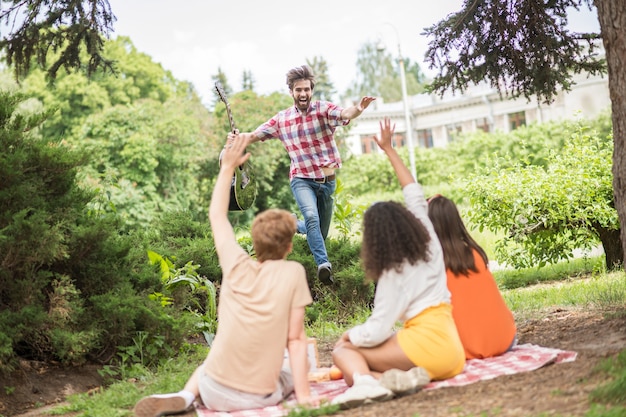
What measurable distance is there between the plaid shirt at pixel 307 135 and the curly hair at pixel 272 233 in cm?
315

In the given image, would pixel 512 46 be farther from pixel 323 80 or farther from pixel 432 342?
pixel 323 80

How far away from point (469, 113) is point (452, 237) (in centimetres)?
6299

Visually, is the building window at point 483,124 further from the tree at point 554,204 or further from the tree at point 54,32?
the tree at point 54,32

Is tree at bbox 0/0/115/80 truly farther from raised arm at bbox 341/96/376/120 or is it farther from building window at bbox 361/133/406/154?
building window at bbox 361/133/406/154

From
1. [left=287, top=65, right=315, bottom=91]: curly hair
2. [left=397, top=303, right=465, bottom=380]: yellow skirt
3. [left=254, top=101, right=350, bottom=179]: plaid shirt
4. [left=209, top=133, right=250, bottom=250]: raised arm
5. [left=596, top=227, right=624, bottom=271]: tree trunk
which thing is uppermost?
[left=287, top=65, right=315, bottom=91]: curly hair

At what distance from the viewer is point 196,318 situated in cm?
805

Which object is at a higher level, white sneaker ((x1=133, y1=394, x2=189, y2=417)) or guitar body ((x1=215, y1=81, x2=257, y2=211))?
guitar body ((x1=215, y1=81, x2=257, y2=211))

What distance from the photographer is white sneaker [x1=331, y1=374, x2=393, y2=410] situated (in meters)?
4.42

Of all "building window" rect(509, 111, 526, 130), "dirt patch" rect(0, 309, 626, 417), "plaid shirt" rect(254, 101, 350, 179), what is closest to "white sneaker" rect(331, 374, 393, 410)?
"dirt patch" rect(0, 309, 626, 417)

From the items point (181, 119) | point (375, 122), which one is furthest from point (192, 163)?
point (375, 122)

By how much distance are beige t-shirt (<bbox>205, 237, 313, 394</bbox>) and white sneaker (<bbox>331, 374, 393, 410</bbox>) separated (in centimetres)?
45

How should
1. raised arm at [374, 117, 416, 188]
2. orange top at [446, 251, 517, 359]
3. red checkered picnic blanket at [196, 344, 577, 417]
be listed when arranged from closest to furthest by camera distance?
red checkered picnic blanket at [196, 344, 577, 417], raised arm at [374, 117, 416, 188], orange top at [446, 251, 517, 359]

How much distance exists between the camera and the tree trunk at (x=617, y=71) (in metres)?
5.49

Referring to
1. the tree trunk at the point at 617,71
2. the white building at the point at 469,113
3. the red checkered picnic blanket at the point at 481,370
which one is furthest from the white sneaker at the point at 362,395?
the white building at the point at 469,113
